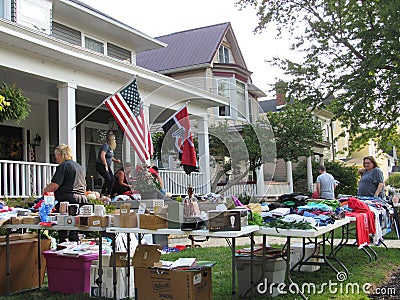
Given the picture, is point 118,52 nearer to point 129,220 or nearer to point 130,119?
point 130,119

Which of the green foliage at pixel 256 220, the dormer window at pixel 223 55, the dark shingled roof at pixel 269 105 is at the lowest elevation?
the green foliage at pixel 256 220

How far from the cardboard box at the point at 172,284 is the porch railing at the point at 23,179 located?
5.65 metres

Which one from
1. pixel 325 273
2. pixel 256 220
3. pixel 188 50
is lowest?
pixel 325 273

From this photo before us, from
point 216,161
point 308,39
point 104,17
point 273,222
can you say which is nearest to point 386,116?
point 308,39

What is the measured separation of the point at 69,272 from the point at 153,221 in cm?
149

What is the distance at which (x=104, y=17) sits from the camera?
13453mm

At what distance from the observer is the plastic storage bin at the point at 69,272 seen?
520 centimetres

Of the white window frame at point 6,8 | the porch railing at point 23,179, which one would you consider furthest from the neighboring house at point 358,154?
the porch railing at point 23,179

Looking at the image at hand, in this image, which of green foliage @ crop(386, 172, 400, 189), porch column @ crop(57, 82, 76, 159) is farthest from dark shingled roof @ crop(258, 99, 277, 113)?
porch column @ crop(57, 82, 76, 159)

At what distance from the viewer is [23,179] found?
980cm

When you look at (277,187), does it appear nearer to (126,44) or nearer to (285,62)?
(285,62)

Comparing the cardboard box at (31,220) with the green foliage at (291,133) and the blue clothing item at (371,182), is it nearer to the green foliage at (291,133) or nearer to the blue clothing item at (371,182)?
the blue clothing item at (371,182)

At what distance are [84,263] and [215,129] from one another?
5406 mm

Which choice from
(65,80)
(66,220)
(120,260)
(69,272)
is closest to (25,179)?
(65,80)
